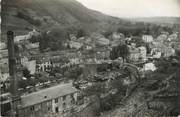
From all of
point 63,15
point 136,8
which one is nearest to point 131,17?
point 136,8

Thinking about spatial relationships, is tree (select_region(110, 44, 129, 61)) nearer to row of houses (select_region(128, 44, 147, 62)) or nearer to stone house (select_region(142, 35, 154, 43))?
row of houses (select_region(128, 44, 147, 62))

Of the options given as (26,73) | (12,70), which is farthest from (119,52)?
(12,70)

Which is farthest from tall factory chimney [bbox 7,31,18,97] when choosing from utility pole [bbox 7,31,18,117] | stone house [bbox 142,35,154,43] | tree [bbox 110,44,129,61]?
stone house [bbox 142,35,154,43]

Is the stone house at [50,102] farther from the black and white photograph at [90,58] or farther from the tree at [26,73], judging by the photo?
the tree at [26,73]

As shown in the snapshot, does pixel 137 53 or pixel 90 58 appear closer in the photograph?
pixel 90 58

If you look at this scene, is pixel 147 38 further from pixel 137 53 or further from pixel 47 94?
pixel 47 94

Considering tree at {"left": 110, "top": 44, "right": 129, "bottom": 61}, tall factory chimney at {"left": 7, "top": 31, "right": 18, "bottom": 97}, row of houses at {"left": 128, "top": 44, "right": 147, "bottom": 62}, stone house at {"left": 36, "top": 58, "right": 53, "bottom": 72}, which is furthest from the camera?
row of houses at {"left": 128, "top": 44, "right": 147, "bottom": 62}

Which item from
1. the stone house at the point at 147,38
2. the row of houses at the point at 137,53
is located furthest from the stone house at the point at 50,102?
the stone house at the point at 147,38

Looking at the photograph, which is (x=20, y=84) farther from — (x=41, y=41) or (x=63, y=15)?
(x=63, y=15)
